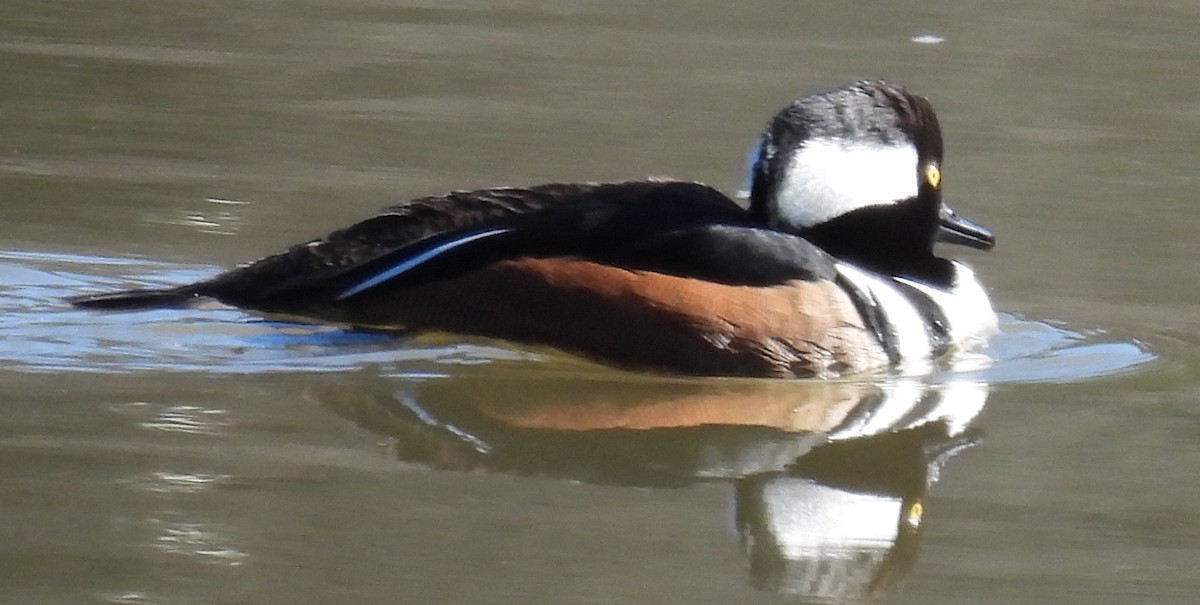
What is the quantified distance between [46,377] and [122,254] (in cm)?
161

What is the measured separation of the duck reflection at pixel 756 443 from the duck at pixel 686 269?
0.15m

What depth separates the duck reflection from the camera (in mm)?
4590

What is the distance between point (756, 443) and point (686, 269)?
2.63 feet

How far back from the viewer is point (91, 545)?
4.33 metres

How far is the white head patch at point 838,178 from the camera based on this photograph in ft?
20.5

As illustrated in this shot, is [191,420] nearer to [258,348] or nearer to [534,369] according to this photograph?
[258,348]

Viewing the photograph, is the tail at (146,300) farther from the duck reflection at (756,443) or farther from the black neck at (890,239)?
the black neck at (890,239)

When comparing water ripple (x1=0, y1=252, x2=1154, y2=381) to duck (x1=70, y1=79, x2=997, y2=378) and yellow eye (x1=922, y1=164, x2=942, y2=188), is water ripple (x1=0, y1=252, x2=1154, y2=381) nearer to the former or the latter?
duck (x1=70, y1=79, x2=997, y2=378)

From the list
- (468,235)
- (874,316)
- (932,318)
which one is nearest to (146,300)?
(468,235)

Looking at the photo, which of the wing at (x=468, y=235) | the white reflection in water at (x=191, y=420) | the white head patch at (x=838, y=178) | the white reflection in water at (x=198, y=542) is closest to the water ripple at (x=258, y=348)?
the wing at (x=468, y=235)

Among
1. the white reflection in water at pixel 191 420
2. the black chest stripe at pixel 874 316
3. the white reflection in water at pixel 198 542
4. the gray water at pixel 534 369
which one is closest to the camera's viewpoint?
the white reflection in water at pixel 198 542

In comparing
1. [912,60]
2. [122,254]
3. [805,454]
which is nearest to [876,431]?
[805,454]

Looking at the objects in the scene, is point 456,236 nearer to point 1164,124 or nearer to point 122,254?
point 122,254

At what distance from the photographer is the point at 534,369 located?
20.3 ft
